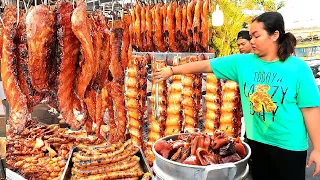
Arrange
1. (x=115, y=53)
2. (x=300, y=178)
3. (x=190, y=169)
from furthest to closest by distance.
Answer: (x=115, y=53)
(x=300, y=178)
(x=190, y=169)

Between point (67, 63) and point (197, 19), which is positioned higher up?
point (197, 19)

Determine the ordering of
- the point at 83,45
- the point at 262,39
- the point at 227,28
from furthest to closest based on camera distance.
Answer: the point at 227,28, the point at 262,39, the point at 83,45

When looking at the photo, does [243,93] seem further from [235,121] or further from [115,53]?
[115,53]

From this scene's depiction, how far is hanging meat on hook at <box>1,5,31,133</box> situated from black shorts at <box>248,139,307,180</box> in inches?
70.0

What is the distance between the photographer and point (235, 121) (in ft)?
10.9

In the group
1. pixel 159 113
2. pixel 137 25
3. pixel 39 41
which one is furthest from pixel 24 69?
pixel 159 113

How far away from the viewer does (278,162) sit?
93.7 inches

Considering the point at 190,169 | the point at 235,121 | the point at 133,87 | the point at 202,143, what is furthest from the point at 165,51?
the point at 190,169

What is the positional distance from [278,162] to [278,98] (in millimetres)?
525

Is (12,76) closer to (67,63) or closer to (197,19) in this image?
(67,63)

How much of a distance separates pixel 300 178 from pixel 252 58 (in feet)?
3.38

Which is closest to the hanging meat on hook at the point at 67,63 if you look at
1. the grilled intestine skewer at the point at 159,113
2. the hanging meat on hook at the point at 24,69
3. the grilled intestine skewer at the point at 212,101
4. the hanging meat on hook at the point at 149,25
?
the hanging meat on hook at the point at 24,69

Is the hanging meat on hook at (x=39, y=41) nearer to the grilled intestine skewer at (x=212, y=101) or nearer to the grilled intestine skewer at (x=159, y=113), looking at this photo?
the grilled intestine skewer at (x=159, y=113)

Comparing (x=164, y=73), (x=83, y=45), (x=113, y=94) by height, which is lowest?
(x=113, y=94)
